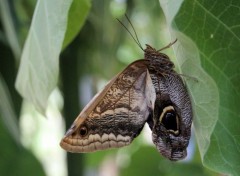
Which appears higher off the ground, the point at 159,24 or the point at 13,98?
the point at 159,24

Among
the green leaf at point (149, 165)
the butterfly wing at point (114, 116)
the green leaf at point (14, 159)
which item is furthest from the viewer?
the green leaf at point (149, 165)

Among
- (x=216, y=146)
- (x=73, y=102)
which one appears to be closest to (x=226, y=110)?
(x=216, y=146)

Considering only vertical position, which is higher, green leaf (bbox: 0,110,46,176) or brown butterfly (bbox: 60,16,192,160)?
brown butterfly (bbox: 60,16,192,160)

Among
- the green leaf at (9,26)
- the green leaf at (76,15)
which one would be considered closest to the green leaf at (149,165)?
the green leaf at (9,26)

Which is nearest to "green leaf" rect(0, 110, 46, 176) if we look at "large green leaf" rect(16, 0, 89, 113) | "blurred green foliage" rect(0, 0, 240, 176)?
"blurred green foliage" rect(0, 0, 240, 176)

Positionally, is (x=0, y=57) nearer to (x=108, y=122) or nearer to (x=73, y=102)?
(x=73, y=102)

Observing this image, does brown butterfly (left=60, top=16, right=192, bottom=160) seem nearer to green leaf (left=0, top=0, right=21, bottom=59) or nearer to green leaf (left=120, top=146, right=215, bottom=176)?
green leaf (left=0, top=0, right=21, bottom=59)

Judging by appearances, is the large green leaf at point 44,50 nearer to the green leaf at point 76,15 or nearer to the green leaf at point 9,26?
the green leaf at point 76,15
